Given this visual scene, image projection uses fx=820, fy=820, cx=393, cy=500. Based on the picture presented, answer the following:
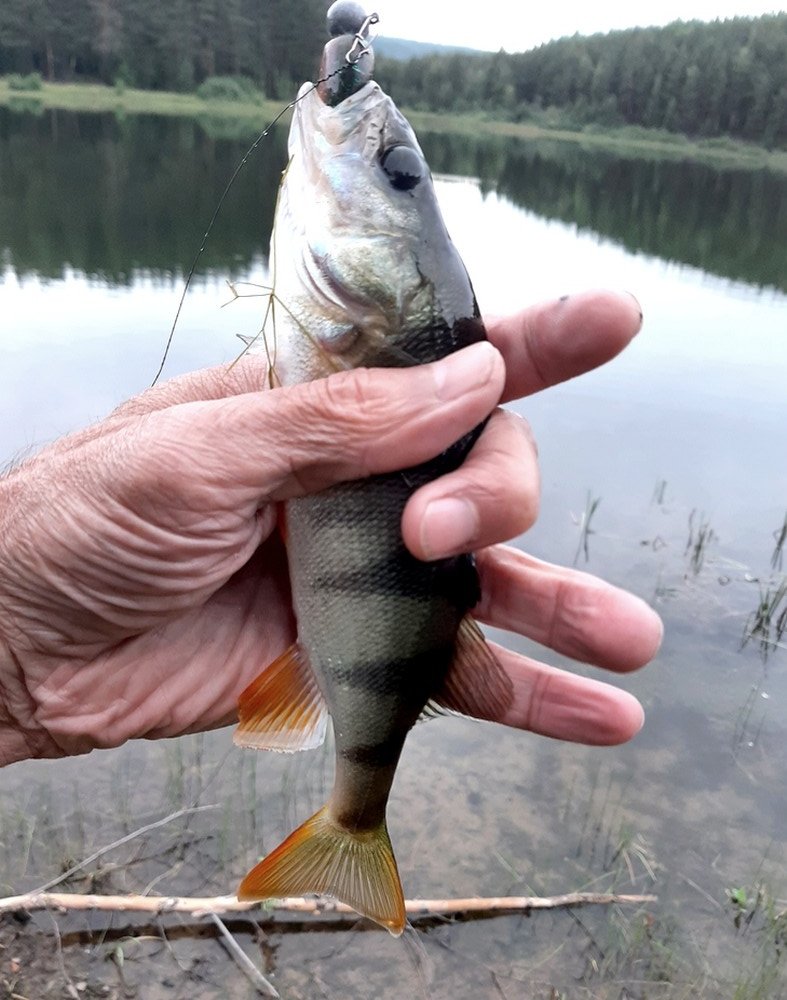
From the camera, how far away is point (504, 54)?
9331cm

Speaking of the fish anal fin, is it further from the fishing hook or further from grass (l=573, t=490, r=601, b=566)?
grass (l=573, t=490, r=601, b=566)

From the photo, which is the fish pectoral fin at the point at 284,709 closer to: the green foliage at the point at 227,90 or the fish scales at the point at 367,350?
the fish scales at the point at 367,350

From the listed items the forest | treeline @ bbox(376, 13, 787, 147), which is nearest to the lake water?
the forest

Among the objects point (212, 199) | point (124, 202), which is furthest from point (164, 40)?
point (124, 202)

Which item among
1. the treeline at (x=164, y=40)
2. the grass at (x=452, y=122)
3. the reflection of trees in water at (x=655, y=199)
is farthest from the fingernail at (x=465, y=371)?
the treeline at (x=164, y=40)

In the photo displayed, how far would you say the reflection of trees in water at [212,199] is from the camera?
1816cm

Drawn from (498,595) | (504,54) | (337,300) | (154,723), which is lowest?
(154,723)

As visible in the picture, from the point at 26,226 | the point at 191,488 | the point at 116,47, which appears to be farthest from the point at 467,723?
the point at 116,47

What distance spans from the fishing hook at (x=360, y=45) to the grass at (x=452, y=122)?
5137 centimetres

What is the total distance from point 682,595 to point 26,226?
17431mm

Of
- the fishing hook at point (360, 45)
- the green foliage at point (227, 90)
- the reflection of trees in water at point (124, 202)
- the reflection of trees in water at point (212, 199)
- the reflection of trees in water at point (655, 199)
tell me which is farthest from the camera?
the green foliage at point (227, 90)

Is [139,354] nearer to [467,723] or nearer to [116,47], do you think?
[467,723]

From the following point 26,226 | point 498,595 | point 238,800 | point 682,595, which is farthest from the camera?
point 26,226

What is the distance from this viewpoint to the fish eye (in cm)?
197
